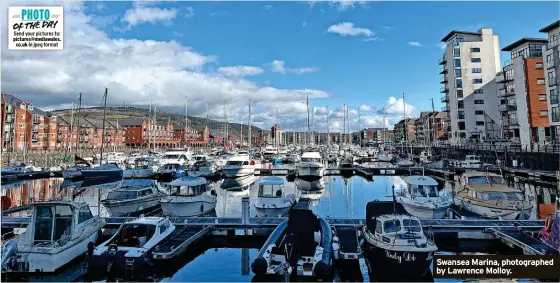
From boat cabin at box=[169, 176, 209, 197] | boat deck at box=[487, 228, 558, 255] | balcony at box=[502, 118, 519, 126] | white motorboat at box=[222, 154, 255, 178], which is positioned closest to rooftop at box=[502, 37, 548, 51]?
balcony at box=[502, 118, 519, 126]

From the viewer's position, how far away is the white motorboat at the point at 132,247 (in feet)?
49.3

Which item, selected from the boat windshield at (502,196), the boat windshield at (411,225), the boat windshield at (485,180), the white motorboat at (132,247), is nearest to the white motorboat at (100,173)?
the white motorboat at (132,247)

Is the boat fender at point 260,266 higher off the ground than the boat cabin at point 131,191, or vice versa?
the boat cabin at point 131,191

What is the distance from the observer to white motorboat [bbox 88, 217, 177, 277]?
15031mm

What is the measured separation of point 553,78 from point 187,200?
65506 millimetres

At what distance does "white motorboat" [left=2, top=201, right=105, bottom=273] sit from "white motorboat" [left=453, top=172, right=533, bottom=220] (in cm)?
2639

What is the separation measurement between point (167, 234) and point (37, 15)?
1227cm

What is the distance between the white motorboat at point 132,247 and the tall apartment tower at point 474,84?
90633mm

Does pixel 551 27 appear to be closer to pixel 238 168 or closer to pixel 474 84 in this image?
pixel 474 84

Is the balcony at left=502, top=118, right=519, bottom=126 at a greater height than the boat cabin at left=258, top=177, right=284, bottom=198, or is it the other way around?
the balcony at left=502, top=118, right=519, bottom=126

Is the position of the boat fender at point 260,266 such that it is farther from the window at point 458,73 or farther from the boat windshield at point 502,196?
the window at point 458,73

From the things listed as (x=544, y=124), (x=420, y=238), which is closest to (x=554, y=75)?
(x=544, y=124)

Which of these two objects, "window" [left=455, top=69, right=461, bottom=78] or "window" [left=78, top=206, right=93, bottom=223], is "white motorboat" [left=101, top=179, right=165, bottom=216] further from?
"window" [left=455, top=69, right=461, bottom=78]

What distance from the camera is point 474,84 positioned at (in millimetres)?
88312
